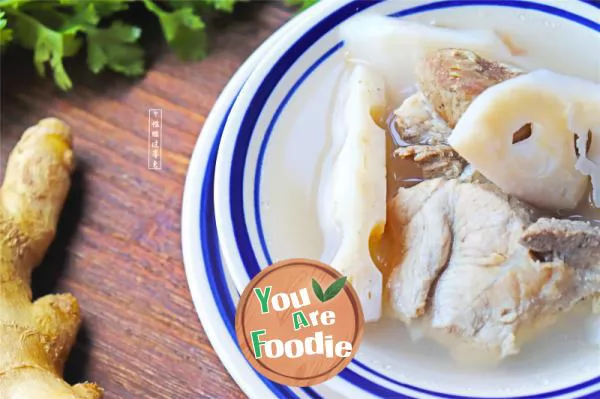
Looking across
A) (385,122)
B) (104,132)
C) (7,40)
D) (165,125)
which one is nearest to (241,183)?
(385,122)

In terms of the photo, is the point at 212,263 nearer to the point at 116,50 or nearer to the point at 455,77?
the point at 455,77

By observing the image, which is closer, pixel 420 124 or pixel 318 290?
pixel 318 290

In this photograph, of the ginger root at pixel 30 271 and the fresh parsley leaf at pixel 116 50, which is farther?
the fresh parsley leaf at pixel 116 50

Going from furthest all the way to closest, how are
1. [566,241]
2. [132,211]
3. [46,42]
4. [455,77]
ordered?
[46,42]
[132,211]
[455,77]
[566,241]

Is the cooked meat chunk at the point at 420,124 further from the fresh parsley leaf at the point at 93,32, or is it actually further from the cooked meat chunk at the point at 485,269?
the fresh parsley leaf at the point at 93,32

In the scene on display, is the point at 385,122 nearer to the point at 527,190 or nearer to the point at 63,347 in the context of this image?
the point at 527,190

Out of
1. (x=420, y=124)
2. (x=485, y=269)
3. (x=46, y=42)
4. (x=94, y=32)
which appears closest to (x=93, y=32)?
(x=94, y=32)

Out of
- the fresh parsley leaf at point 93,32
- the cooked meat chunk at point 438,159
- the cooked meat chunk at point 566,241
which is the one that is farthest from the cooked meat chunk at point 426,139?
the fresh parsley leaf at point 93,32
